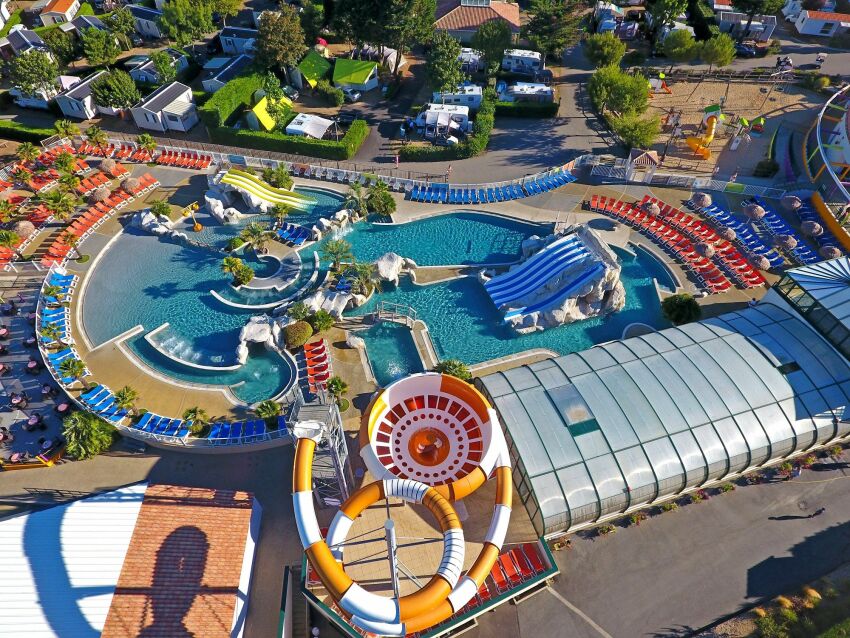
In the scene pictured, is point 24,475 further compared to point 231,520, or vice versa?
point 24,475

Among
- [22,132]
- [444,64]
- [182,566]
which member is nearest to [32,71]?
[22,132]

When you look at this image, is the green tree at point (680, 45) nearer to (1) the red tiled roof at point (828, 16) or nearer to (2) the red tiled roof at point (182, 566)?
(1) the red tiled roof at point (828, 16)

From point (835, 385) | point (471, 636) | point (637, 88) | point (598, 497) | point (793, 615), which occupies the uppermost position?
point (637, 88)

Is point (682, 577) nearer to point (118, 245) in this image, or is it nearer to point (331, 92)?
point (118, 245)

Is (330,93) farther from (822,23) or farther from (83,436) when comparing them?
(822,23)

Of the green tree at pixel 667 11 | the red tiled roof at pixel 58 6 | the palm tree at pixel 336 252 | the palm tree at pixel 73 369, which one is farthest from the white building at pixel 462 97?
the red tiled roof at pixel 58 6

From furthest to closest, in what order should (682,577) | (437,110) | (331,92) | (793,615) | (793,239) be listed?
(331,92) → (437,110) → (793,239) → (682,577) → (793,615)

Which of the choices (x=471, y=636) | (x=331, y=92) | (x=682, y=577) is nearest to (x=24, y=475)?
(x=471, y=636)
